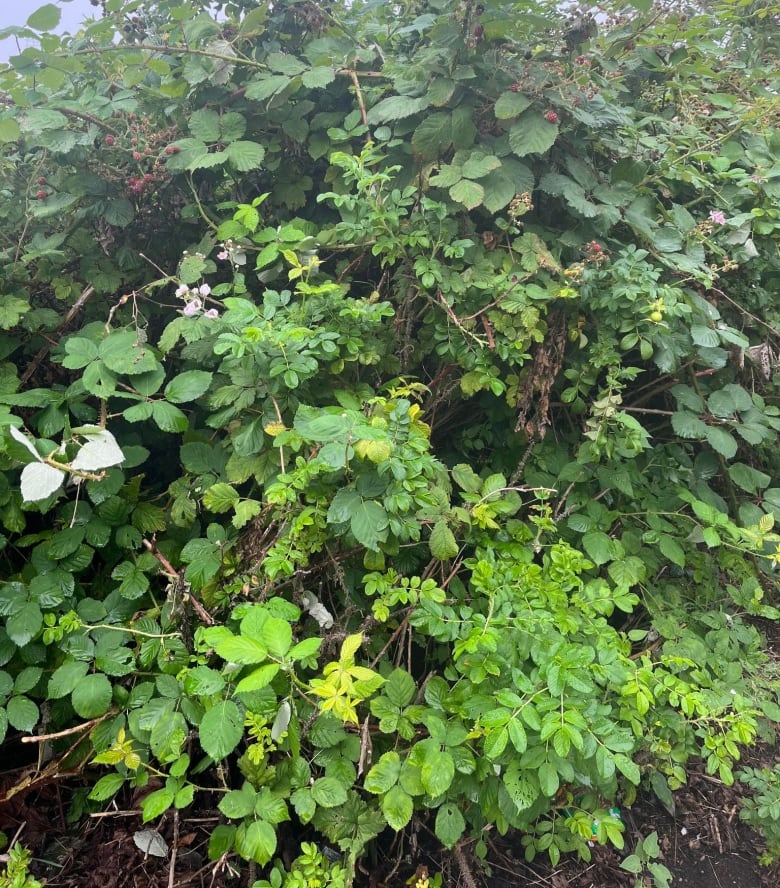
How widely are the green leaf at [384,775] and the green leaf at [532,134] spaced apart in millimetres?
1363

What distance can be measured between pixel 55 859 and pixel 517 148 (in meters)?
2.01

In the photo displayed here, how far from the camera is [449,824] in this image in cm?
105

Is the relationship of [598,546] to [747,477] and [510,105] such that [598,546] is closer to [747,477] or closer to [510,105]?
[747,477]

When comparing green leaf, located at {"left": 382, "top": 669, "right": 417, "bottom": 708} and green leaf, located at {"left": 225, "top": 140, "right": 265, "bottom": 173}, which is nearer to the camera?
green leaf, located at {"left": 382, "top": 669, "right": 417, "bottom": 708}

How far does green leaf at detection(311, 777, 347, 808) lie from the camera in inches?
39.8

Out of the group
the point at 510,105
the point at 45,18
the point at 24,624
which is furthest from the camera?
the point at 45,18

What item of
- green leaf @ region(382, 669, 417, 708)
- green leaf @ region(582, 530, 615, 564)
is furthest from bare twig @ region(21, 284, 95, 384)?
green leaf @ region(582, 530, 615, 564)

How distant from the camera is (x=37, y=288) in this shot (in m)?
1.59

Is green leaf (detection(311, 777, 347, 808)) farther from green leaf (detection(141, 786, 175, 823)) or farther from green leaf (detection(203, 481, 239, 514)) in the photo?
green leaf (detection(203, 481, 239, 514))

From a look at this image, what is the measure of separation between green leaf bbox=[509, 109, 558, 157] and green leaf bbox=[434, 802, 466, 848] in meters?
1.44

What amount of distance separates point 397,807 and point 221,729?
36 centimetres

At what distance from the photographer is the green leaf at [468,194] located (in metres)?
1.29

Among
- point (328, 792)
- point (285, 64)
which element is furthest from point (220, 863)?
point (285, 64)

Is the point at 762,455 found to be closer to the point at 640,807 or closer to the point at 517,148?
the point at 640,807
